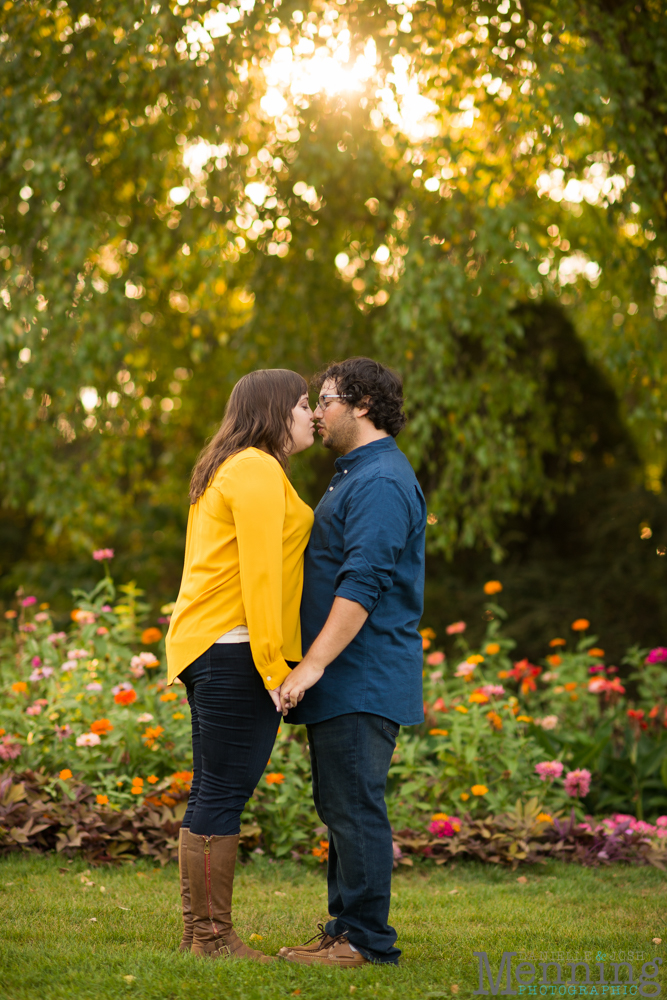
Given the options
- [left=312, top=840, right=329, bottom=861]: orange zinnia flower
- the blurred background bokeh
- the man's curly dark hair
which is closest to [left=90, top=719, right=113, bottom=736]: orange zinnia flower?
[left=312, top=840, right=329, bottom=861]: orange zinnia flower

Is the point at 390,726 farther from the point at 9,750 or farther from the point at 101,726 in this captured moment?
the point at 9,750

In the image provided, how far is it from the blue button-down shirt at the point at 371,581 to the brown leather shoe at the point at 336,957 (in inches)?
25.5

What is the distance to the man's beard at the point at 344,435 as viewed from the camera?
2645 millimetres

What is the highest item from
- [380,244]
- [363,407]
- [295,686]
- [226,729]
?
[380,244]

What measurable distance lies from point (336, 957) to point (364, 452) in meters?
1.44

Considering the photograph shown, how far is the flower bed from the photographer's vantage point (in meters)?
3.70

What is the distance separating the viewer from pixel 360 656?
2484mm

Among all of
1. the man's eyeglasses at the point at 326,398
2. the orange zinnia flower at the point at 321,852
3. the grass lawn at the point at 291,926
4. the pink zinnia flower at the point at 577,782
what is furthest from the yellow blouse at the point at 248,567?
the pink zinnia flower at the point at 577,782

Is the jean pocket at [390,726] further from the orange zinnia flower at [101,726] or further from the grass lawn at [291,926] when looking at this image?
the orange zinnia flower at [101,726]

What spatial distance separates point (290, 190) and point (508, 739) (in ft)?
13.3

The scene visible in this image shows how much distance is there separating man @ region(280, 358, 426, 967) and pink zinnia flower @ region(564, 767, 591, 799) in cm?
157

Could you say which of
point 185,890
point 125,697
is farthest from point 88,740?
point 185,890

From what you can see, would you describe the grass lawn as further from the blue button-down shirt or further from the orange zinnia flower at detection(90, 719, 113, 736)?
the blue button-down shirt

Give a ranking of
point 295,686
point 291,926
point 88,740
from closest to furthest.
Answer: point 295,686 < point 291,926 < point 88,740
